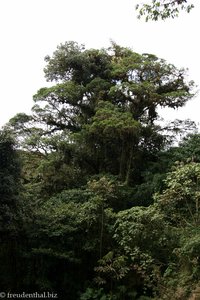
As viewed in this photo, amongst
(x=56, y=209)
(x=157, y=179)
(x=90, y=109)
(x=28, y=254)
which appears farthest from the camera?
(x=90, y=109)

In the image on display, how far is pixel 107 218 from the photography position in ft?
30.8

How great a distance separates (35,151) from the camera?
565 inches

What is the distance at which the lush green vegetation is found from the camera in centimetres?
761

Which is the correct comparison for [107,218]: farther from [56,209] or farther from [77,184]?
[77,184]

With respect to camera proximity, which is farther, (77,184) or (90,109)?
(90,109)

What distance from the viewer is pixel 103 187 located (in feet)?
30.0

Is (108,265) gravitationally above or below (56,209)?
below

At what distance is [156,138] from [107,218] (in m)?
4.85

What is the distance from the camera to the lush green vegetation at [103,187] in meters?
7.61

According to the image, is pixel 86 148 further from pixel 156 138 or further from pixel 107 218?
pixel 107 218

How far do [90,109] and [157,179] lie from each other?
4.42 m

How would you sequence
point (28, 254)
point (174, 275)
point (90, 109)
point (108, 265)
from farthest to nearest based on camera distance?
point (90, 109), point (28, 254), point (108, 265), point (174, 275)

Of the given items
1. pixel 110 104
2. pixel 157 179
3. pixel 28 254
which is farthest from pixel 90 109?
pixel 28 254

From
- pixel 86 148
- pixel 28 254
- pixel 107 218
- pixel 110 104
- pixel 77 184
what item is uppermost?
pixel 110 104
